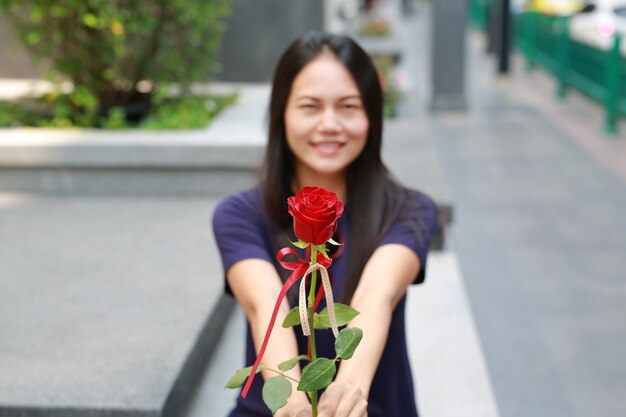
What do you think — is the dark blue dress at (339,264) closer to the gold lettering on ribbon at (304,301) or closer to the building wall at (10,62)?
the gold lettering on ribbon at (304,301)

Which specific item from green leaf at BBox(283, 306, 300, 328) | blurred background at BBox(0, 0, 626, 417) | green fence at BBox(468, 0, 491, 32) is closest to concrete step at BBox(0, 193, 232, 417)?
blurred background at BBox(0, 0, 626, 417)

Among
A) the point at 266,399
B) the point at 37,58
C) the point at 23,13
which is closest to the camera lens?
the point at 266,399

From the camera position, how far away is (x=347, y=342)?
167 centimetres

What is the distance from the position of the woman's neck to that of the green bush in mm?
3699

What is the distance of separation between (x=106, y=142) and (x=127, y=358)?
275cm

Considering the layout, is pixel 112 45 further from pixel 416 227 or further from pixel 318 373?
pixel 318 373

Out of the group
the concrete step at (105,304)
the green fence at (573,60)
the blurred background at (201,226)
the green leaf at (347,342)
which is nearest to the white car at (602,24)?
the green fence at (573,60)

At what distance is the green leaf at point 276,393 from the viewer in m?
1.70

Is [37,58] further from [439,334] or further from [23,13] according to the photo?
[439,334]

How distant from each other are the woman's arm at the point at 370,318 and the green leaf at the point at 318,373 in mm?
398

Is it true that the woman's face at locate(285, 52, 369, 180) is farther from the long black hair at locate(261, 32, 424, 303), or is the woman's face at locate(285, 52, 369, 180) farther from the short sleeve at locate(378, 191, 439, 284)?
the short sleeve at locate(378, 191, 439, 284)

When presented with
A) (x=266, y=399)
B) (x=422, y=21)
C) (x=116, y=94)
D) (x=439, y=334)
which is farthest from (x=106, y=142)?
(x=422, y=21)

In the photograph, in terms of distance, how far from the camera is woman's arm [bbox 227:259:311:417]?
242 centimetres

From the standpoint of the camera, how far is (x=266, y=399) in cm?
170
